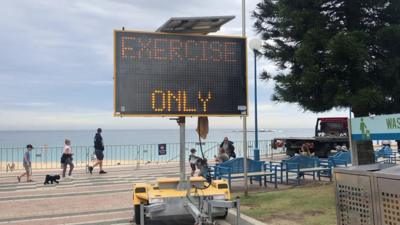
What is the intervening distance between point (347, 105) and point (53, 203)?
7466 mm

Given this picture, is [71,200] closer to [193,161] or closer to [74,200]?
[74,200]

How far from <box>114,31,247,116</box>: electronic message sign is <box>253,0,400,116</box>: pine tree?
8.37 feet

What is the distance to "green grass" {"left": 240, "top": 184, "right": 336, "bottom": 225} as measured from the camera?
25.5 ft

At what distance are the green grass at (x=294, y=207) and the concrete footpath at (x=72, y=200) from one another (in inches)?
60.1

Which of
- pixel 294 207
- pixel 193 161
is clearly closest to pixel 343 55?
→ pixel 294 207

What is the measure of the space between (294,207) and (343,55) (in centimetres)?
327

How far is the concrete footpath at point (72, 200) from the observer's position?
9180 millimetres

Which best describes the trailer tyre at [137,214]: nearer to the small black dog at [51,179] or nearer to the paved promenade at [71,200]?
the paved promenade at [71,200]

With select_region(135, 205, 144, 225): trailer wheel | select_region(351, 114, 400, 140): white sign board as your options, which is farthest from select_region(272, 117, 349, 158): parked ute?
select_region(351, 114, 400, 140): white sign board

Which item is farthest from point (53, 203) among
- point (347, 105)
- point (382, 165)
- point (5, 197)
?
point (382, 165)

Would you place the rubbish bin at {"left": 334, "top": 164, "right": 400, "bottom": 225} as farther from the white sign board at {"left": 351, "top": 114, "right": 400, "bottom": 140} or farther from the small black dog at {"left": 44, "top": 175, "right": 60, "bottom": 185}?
the small black dog at {"left": 44, "top": 175, "right": 60, "bottom": 185}

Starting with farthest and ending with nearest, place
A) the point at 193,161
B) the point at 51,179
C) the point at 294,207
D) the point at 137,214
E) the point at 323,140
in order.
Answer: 1. the point at 323,140
2. the point at 51,179
3. the point at 193,161
4. the point at 294,207
5. the point at 137,214

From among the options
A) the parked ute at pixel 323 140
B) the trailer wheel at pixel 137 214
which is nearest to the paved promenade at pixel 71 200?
the trailer wheel at pixel 137 214

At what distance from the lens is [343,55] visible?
9.18 metres
